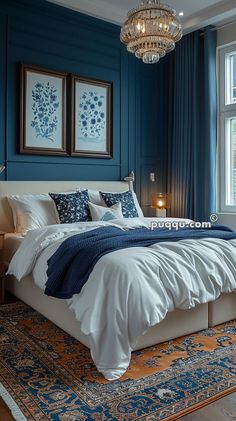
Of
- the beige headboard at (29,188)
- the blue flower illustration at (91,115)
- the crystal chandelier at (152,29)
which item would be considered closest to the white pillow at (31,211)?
the beige headboard at (29,188)

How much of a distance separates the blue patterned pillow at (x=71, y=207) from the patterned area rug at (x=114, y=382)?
1383mm

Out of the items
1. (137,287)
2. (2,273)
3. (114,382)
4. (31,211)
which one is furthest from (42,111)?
(114,382)

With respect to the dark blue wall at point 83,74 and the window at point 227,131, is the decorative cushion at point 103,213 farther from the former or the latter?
the window at point 227,131

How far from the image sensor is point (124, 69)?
527 cm

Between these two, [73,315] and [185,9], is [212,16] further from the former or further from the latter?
[73,315]

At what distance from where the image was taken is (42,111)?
4.50 metres

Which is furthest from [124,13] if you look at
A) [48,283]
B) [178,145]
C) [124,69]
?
[48,283]

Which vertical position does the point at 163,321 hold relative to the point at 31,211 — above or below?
below

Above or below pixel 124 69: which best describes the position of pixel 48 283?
below

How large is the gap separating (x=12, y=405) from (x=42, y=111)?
346cm

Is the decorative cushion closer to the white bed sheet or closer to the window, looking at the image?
the white bed sheet

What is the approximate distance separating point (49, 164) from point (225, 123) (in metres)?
2.54

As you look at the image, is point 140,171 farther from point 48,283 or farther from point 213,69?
point 48,283

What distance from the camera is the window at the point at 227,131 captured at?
16.9ft
